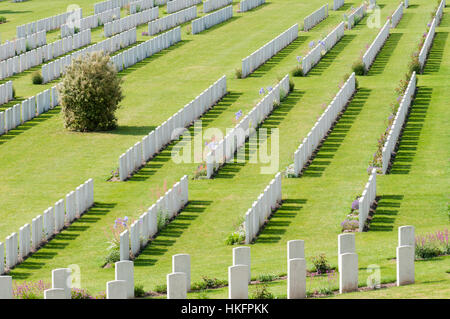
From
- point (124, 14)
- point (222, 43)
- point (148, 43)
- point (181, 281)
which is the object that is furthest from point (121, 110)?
point (124, 14)

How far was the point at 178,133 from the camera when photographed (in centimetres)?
3139

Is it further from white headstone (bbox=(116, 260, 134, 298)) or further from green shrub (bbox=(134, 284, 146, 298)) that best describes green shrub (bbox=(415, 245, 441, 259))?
white headstone (bbox=(116, 260, 134, 298))

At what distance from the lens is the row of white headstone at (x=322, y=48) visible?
41531mm

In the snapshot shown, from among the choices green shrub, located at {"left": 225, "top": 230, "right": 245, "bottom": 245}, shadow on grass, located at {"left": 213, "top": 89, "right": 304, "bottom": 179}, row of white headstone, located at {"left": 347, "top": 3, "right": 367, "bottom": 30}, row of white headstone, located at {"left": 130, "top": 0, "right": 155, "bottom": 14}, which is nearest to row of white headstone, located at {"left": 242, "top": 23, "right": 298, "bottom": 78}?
row of white headstone, located at {"left": 347, "top": 3, "right": 367, "bottom": 30}

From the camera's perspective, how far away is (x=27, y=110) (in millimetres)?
34594

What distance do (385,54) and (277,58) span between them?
4.83 metres

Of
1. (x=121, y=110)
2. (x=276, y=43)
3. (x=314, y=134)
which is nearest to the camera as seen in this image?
(x=314, y=134)

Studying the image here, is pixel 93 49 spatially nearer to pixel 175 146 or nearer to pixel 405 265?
pixel 175 146

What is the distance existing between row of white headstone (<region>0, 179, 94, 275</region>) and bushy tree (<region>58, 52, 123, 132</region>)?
8.31 metres

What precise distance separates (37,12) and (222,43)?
56.1ft

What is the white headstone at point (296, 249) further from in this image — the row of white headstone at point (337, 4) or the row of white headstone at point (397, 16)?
the row of white headstone at point (337, 4)

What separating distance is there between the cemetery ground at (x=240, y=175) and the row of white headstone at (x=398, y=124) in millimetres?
351

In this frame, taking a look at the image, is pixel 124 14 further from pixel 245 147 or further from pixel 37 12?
pixel 245 147

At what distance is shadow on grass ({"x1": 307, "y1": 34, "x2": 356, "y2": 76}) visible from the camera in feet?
137
